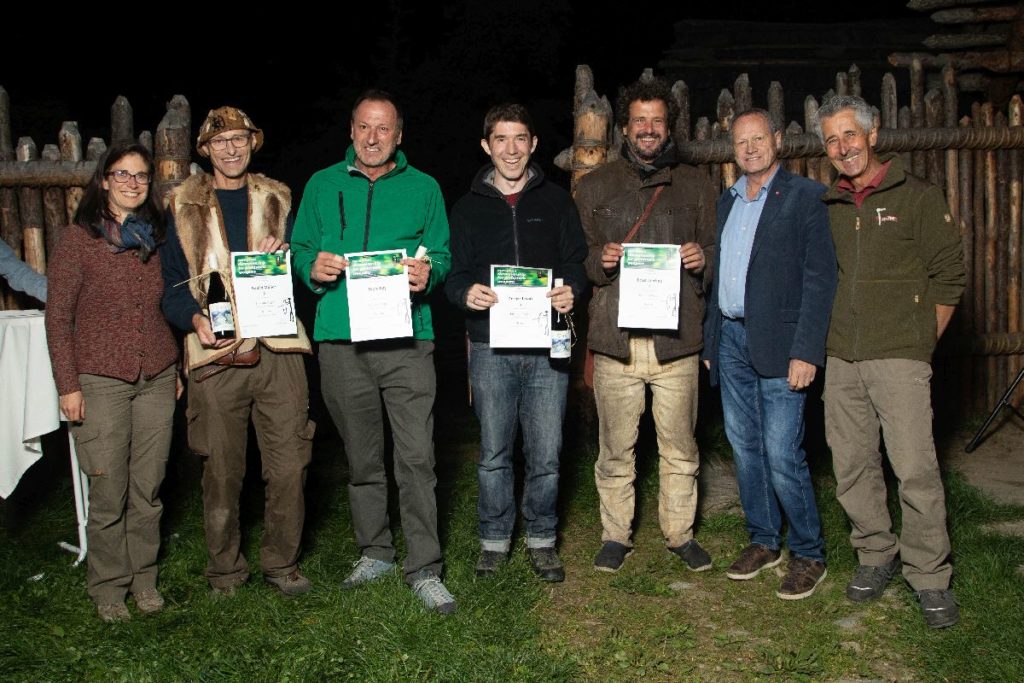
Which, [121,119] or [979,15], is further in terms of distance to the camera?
[979,15]

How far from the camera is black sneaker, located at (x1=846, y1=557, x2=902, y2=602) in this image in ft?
17.0

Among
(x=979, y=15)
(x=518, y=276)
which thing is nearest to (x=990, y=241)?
(x=979, y=15)

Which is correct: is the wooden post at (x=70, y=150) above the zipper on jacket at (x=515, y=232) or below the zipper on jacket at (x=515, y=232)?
above

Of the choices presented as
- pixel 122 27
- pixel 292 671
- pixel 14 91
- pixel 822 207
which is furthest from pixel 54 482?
pixel 122 27

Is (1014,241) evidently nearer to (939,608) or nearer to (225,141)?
(939,608)

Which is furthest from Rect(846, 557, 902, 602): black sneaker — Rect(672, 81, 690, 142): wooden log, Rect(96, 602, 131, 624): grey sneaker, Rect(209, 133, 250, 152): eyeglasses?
Rect(209, 133, 250, 152): eyeglasses

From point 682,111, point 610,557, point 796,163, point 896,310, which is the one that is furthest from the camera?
point 796,163

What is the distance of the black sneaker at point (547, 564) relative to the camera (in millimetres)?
5543

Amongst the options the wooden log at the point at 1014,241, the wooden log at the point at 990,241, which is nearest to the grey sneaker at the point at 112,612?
the wooden log at the point at 990,241

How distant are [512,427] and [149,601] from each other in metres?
1.94

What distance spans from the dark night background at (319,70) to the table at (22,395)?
9.99 meters

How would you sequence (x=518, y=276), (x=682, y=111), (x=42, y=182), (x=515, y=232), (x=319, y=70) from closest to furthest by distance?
(x=518, y=276) < (x=515, y=232) < (x=42, y=182) < (x=682, y=111) < (x=319, y=70)

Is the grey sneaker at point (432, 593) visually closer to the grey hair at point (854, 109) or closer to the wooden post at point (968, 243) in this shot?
the grey hair at point (854, 109)

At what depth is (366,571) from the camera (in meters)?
5.43
